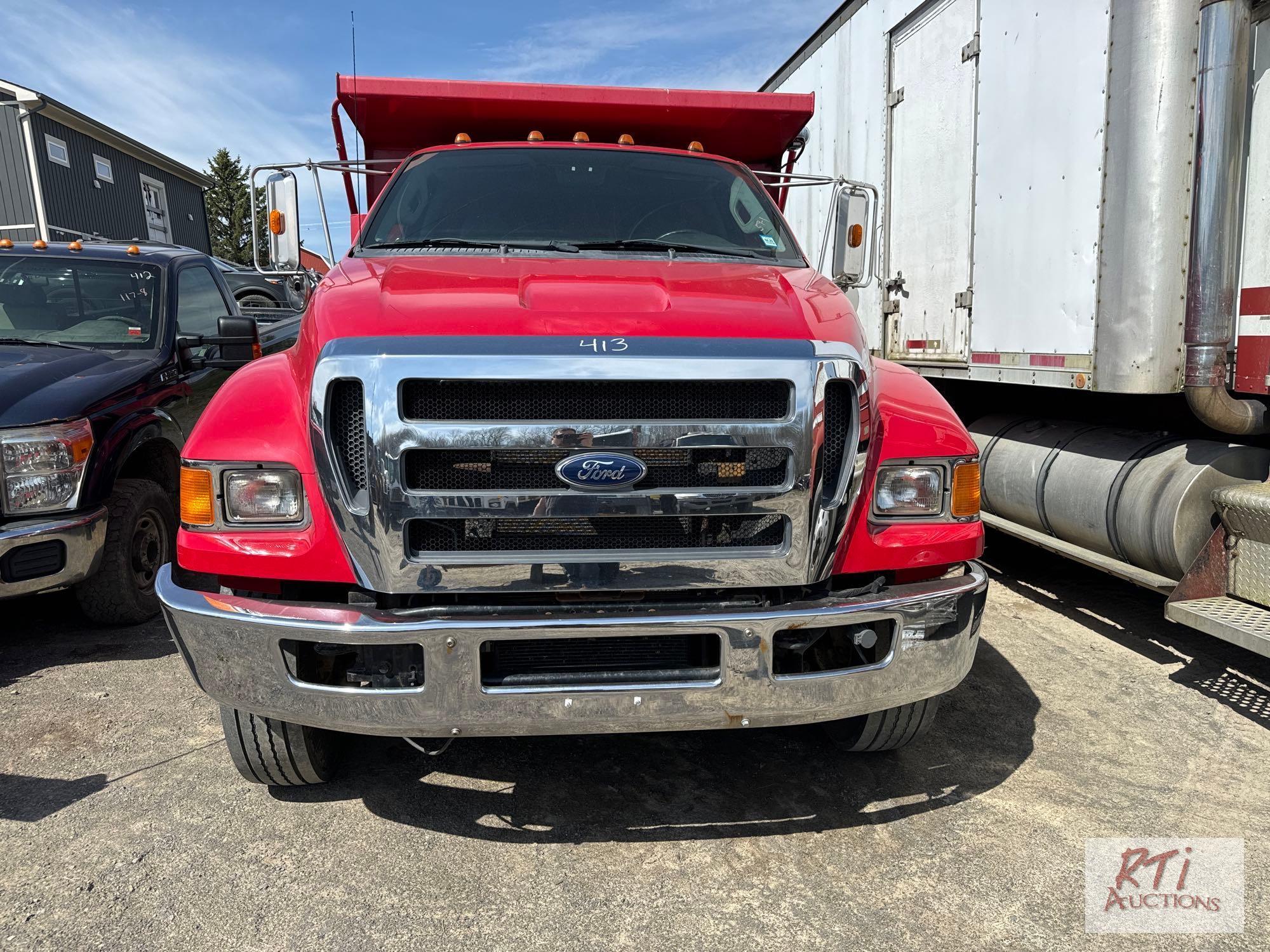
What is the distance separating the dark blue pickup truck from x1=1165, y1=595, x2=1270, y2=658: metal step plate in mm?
4428

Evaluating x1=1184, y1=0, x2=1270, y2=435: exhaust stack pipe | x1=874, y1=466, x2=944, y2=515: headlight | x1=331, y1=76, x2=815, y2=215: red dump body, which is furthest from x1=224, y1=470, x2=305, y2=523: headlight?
x1=1184, y1=0, x2=1270, y2=435: exhaust stack pipe

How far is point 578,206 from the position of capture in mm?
3836

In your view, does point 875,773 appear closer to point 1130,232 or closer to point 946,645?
point 946,645

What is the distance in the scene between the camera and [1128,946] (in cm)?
228

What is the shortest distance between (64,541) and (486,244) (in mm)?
2342

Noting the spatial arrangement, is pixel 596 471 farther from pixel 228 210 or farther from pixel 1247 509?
Result: pixel 228 210

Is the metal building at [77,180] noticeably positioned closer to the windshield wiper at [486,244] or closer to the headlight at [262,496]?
the windshield wiper at [486,244]

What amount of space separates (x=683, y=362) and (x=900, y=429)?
0.72m

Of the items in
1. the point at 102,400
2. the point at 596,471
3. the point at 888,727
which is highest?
the point at 102,400

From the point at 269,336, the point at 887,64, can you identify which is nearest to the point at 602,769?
the point at 269,336

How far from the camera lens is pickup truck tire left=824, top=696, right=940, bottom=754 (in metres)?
2.94

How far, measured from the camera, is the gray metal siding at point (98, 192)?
Answer: 59.2 ft

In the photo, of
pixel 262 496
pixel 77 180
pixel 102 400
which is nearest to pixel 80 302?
pixel 102 400

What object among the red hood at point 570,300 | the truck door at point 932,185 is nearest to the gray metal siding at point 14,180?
the truck door at point 932,185
